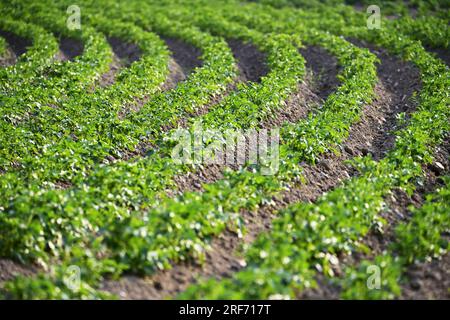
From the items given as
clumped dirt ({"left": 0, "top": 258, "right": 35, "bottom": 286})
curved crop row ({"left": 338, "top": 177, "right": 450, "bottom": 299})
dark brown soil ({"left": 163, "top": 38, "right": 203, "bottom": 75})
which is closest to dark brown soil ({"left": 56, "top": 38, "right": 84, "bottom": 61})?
dark brown soil ({"left": 163, "top": 38, "right": 203, "bottom": 75})

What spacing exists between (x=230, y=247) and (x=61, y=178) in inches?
100

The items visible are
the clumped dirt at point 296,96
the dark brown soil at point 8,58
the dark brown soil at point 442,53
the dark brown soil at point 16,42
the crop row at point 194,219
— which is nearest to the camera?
the crop row at point 194,219

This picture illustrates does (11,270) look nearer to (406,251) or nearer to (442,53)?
(406,251)

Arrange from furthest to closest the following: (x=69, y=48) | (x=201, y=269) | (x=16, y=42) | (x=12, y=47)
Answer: (x=16, y=42) < (x=69, y=48) < (x=12, y=47) < (x=201, y=269)

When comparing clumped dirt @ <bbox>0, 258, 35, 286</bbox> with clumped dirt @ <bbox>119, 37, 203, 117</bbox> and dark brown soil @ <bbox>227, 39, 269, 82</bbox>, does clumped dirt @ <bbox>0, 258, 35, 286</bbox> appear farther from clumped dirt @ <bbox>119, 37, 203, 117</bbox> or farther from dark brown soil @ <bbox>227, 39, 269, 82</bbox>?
dark brown soil @ <bbox>227, 39, 269, 82</bbox>

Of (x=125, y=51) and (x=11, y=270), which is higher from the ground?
(x=125, y=51)

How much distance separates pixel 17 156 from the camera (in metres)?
8.68

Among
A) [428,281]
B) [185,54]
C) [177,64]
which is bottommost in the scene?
[428,281]

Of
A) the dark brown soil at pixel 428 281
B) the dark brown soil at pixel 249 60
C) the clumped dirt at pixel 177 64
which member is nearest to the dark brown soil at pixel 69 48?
the clumped dirt at pixel 177 64

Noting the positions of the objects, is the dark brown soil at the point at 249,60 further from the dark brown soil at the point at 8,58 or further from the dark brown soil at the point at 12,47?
the dark brown soil at the point at 8,58

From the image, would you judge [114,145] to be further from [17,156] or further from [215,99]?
[215,99]

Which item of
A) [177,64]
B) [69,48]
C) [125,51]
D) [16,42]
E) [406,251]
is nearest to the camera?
[406,251]

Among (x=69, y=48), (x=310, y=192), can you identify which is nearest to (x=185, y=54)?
(x=69, y=48)
